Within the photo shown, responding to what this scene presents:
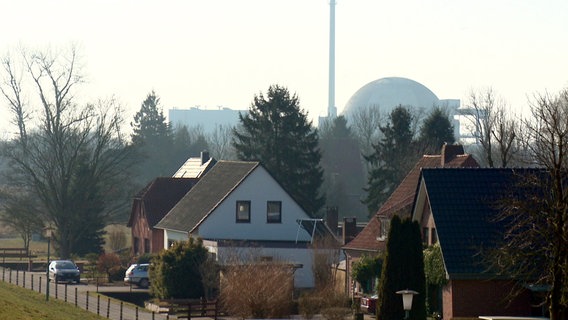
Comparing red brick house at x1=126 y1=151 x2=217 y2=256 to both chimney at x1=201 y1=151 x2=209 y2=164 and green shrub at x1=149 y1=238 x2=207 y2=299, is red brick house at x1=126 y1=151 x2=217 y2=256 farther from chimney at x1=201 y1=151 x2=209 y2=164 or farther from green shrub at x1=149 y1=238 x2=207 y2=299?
green shrub at x1=149 y1=238 x2=207 y2=299

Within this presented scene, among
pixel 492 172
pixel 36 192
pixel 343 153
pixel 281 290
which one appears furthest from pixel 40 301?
pixel 343 153

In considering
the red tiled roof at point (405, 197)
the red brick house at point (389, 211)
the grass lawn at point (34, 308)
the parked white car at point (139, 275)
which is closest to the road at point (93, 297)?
the parked white car at point (139, 275)

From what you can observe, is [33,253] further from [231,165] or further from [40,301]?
[40,301]

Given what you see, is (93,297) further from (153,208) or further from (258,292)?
(153,208)

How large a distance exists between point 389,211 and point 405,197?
4.93 feet

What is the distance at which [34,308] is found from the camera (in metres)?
40.1

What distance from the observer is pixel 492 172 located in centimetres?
4484

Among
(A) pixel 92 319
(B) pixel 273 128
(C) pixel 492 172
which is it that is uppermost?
(B) pixel 273 128

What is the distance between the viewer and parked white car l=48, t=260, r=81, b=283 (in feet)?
211

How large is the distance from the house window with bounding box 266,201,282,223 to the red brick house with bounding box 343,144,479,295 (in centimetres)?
797

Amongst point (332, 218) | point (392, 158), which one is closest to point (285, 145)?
point (392, 158)

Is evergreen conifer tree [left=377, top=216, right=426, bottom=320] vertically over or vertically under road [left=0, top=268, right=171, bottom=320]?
over

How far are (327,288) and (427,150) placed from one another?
98.8 ft

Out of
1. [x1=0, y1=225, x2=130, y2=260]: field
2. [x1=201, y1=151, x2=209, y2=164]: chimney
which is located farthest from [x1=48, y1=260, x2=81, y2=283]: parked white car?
[x1=201, y1=151, x2=209, y2=164]: chimney
